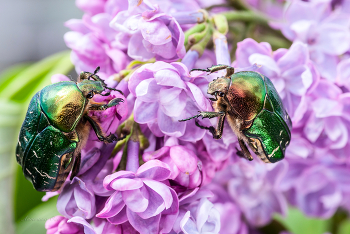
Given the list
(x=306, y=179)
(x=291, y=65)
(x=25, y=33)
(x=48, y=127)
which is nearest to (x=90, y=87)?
(x=48, y=127)

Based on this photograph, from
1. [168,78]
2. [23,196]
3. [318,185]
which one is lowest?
[318,185]

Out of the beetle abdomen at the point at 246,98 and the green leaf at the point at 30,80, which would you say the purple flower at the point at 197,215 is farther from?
the green leaf at the point at 30,80

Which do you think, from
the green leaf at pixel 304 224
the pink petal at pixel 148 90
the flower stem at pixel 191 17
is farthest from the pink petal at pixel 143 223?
the green leaf at pixel 304 224

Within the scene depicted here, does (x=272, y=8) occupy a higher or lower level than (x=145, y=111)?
lower

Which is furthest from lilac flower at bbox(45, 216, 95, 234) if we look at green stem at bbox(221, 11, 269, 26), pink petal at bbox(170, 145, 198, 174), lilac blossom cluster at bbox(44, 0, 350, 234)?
green stem at bbox(221, 11, 269, 26)

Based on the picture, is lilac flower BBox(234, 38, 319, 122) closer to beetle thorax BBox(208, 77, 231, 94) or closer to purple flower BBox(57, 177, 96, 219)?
beetle thorax BBox(208, 77, 231, 94)

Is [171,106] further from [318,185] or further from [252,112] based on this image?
[318,185]

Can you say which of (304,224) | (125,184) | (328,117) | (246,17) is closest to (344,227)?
(304,224)
